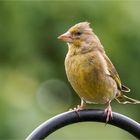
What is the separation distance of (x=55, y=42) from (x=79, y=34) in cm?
488

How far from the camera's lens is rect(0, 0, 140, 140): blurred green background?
958 cm

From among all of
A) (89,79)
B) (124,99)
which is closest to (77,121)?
(89,79)

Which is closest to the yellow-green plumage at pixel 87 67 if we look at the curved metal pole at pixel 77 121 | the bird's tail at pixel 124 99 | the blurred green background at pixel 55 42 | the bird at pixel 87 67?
the bird at pixel 87 67

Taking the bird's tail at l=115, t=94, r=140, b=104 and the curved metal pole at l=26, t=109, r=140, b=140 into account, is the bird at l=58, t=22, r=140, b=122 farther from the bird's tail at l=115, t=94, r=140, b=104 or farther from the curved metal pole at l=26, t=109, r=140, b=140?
the curved metal pole at l=26, t=109, r=140, b=140

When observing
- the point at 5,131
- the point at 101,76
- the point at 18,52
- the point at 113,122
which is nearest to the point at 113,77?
the point at 101,76

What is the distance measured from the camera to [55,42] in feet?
34.5

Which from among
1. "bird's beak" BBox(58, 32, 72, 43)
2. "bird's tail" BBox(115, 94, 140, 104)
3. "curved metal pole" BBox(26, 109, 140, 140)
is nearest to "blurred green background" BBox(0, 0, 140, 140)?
"bird's tail" BBox(115, 94, 140, 104)

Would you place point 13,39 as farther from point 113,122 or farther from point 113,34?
point 113,122

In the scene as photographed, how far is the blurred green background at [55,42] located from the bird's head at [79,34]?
3.54 m

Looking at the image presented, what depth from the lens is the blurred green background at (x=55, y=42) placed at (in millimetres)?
9578

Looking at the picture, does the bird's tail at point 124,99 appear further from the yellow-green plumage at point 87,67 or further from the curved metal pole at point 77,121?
the curved metal pole at point 77,121

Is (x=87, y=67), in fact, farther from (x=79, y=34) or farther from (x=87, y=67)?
(x=79, y=34)

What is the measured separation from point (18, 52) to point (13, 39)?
25 cm

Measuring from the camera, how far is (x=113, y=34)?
10.6 m
